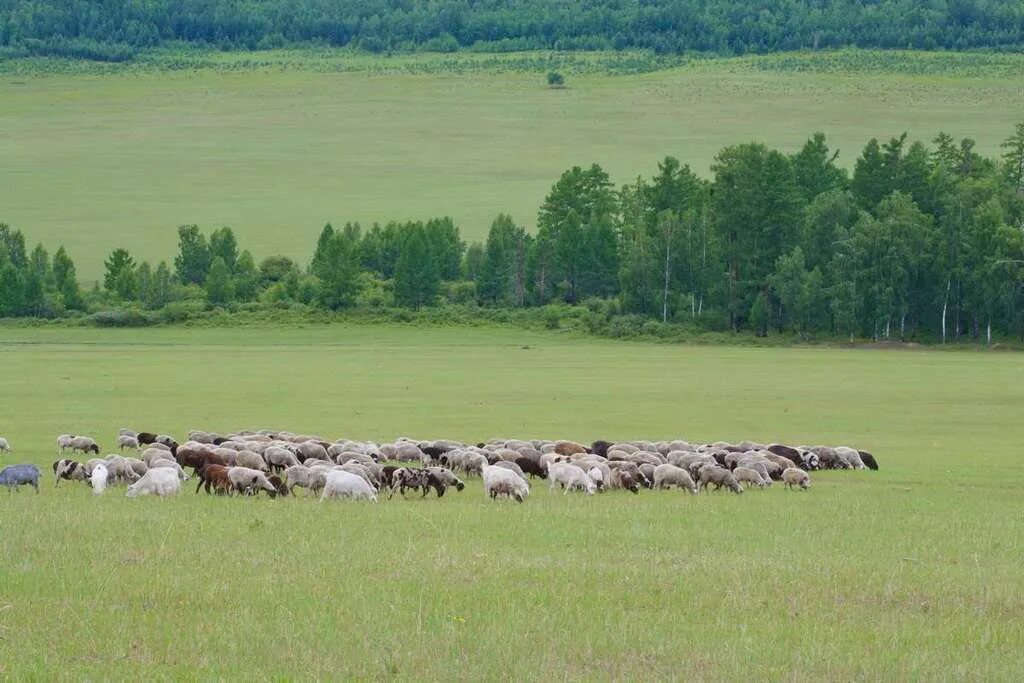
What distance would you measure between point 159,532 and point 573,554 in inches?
164

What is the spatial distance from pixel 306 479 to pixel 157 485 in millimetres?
2090

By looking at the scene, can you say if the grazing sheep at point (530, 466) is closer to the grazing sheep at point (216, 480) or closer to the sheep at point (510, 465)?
the sheep at point (510, 465)

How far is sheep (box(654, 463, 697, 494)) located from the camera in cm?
2233

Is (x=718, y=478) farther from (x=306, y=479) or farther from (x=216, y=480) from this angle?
(x=216, y=480)

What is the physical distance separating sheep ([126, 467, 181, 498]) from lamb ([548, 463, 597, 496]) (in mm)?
5272

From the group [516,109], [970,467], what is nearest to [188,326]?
[970,467]

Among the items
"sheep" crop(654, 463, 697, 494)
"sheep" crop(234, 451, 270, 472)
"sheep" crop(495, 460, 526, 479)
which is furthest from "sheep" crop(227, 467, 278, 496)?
"sheep" crop(654, 463, 697, 494)

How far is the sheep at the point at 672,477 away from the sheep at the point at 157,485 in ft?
22.4

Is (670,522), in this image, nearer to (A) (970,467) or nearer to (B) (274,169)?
(A) (970,467)

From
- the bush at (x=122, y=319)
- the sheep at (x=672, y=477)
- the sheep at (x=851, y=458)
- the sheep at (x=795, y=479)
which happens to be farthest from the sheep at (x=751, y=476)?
the bush at (x=122, y=319)

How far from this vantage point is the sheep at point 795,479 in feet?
75.8

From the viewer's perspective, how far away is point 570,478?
2186 cm

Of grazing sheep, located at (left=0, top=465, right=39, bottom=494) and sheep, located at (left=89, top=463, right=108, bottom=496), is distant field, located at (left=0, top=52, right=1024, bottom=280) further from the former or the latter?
sheep, located at (left=89, top=463, right=108, bottom=496)

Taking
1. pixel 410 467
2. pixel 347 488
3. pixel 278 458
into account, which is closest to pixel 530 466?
pixel 410 467
